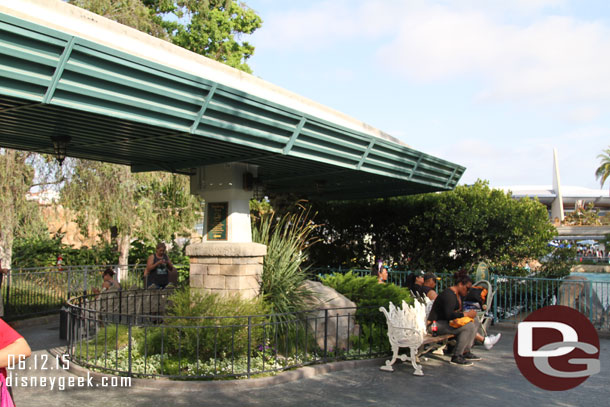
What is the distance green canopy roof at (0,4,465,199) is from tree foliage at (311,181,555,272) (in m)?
3.97

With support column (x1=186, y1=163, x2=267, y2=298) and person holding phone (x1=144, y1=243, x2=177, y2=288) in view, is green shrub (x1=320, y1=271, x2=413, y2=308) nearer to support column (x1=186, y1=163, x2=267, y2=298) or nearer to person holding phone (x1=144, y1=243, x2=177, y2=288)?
support column (x1=186, y1=163, x2=267, y2=298)

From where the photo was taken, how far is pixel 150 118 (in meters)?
7.05

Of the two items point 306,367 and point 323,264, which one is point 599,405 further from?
point 323,264

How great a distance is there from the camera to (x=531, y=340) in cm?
973

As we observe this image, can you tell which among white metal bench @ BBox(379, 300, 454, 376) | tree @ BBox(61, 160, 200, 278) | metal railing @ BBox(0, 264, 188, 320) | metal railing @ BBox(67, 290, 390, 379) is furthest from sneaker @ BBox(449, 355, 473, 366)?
tree @ BBox(61, 160, 200, 278)

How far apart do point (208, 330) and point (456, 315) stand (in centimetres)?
375

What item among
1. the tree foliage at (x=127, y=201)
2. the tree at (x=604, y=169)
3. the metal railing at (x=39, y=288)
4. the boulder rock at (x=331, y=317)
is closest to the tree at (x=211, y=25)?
the tree foliage at (x=127, y=201)

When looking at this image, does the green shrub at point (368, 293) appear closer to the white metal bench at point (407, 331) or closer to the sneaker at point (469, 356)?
the white metal bench at point (407, 331)

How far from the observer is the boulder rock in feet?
29.4

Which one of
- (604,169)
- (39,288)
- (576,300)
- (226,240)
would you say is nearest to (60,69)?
(226,240)

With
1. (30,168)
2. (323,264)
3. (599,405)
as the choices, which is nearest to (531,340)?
(599,405)

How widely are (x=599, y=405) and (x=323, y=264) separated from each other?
11.6 meters

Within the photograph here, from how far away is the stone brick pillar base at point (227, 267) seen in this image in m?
9.22

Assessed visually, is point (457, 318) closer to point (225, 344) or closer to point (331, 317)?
point (331, 317)
